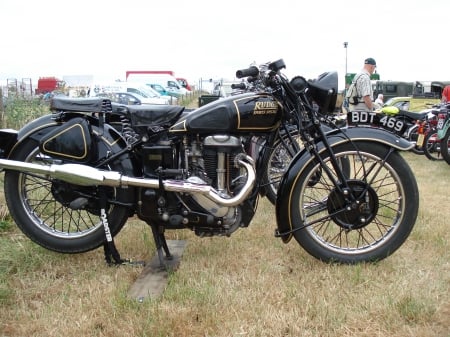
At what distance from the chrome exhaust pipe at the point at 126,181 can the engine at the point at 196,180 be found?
0.07 meters

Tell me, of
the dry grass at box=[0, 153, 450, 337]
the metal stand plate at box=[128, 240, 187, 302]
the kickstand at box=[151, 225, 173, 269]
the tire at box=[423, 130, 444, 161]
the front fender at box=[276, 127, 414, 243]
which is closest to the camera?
the dry grass at box=[0, 153, 450, 337]

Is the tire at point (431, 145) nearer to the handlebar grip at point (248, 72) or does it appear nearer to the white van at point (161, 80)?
the handlebar grip at point (248, 72)

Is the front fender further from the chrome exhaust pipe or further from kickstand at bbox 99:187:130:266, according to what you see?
kickstand at bbox 99:187:130:266

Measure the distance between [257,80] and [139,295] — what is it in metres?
1.59

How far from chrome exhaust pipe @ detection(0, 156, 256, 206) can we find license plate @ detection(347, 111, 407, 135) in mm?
812

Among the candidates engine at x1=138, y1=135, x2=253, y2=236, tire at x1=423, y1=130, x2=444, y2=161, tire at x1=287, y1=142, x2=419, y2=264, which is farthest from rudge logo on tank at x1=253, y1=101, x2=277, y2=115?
tire at x1=423, y1=130, x2=444, y2=161

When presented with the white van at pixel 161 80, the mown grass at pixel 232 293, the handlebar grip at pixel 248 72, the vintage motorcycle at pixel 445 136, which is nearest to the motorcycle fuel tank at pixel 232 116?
the handlebar grip at pixel 248 72

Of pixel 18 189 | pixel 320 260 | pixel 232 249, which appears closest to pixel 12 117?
pixel 18 189

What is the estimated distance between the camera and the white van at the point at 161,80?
3900cm

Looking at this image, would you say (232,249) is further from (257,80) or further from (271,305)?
(257,80)

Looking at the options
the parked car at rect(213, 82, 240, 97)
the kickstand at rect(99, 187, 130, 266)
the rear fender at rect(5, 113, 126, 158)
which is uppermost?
the parked car at rect(213, 82, 240, 97)

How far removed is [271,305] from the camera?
2.74m

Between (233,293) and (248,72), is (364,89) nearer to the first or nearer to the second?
(248,72)

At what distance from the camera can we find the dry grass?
2.52m
